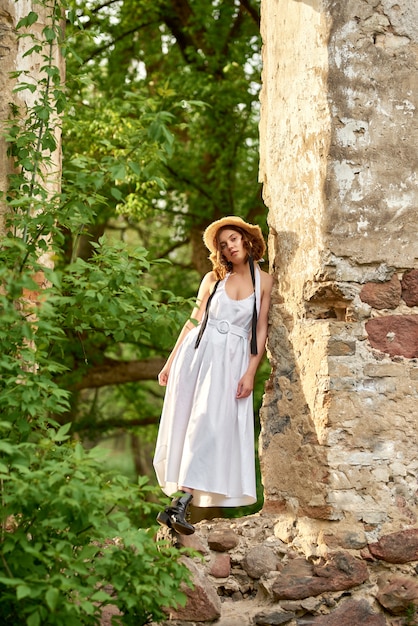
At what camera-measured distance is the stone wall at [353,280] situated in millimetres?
4180

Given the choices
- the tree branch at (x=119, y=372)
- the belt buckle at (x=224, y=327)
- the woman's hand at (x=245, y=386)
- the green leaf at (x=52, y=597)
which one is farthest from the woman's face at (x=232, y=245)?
the tree branch at (x=119, y=372)

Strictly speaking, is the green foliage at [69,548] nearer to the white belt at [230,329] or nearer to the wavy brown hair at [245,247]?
the white belt at [230,329]

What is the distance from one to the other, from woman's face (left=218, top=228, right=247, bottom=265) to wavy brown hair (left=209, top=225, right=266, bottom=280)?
0.03 metres

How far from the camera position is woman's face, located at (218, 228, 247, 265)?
15.4 ft

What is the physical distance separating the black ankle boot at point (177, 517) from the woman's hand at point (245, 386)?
1.81 feet

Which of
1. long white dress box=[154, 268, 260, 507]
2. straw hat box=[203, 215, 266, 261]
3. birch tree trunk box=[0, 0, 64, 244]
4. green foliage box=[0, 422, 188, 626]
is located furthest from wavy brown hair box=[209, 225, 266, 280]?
green foliage box=[0, 422, 188, 626]

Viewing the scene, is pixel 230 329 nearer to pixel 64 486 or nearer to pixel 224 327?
pixel 224 327

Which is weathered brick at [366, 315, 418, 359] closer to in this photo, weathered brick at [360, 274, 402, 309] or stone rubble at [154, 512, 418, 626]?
weathered brick at [360, 274, 402, 309]

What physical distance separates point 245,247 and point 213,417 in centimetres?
89

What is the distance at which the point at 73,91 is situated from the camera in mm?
8734

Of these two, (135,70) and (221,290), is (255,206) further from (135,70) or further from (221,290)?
(221,290)

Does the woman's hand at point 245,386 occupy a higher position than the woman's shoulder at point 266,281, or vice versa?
the woman's shoulder at point 266,281

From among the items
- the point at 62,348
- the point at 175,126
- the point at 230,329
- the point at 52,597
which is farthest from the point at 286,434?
the point at 175,126

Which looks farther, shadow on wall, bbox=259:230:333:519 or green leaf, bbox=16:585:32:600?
shadow on wall, bbox=259:230:333:519
